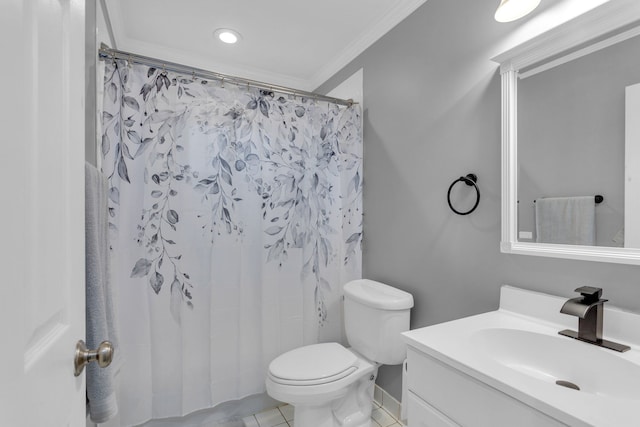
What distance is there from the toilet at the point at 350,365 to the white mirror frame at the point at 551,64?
67 centimetres

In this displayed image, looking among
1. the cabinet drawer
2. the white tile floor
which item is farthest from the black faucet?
the white tile floor

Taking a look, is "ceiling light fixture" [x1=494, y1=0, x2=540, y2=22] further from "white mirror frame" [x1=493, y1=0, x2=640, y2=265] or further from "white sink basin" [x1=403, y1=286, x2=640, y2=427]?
"white sink basin" [x1=403, y1=286, x2=640, y2=427]

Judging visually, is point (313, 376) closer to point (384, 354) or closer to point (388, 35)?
point (384, 354)

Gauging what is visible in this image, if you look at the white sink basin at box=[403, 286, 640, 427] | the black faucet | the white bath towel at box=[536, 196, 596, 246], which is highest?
the white bath towel at box=[536, 196, 596, 246]

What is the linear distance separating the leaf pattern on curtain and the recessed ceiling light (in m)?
0.59

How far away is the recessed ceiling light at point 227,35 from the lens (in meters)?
2.02

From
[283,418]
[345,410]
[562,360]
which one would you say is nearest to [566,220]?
[562,360]

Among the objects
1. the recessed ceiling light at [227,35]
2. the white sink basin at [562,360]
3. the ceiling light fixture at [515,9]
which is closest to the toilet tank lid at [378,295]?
the white sink basin at [562,360]

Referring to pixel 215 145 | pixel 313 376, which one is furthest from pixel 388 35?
pixel 313 376

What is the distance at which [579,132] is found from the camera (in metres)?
1.06

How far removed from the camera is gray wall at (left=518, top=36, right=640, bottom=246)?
97 centimetres

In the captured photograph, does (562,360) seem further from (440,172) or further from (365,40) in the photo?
(365,40)

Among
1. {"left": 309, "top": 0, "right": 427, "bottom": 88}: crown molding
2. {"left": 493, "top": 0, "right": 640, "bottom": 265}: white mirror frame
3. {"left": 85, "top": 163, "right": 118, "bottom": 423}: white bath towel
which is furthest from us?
{"left": 309, "top": 0, "right": 427, "bottom": 88}: crown molding

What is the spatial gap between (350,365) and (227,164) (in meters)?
1.27
